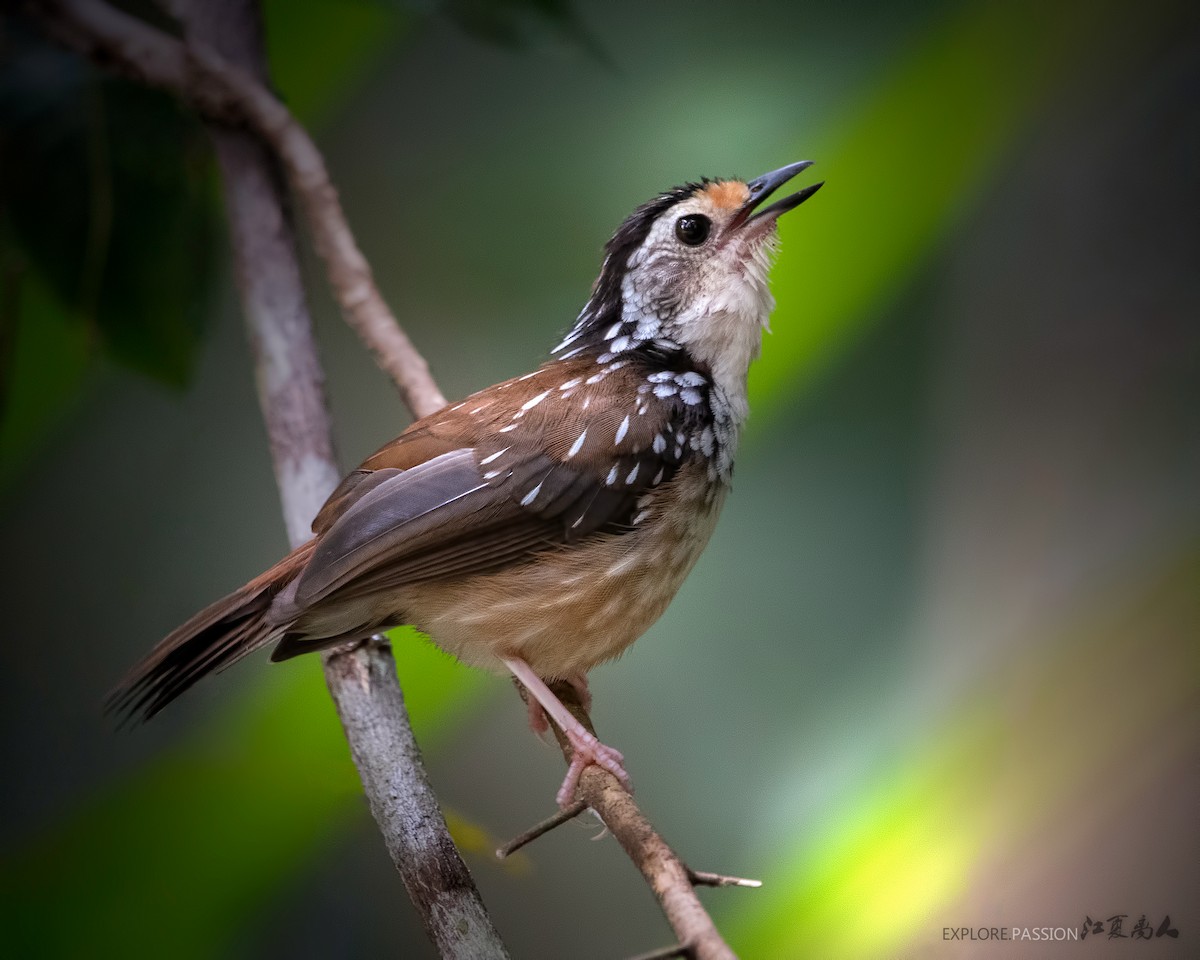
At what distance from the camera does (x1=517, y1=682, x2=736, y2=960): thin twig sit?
1.09 m

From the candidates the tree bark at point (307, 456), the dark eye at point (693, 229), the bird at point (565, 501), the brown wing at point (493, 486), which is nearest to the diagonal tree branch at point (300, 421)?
the tree bark at point (307, 456)

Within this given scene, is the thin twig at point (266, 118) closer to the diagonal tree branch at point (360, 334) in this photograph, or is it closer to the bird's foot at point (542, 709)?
the diagonal tree branch at point (360, 334)

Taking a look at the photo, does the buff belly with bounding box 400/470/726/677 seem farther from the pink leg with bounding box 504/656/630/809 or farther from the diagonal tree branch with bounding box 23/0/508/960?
the diagonal tree branch with bounding box 23/0/508/960

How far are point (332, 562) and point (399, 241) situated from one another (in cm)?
79

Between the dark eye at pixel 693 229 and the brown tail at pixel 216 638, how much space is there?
72cm

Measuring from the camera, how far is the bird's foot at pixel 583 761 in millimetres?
1535

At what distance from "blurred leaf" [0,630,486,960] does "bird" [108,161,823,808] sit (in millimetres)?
301

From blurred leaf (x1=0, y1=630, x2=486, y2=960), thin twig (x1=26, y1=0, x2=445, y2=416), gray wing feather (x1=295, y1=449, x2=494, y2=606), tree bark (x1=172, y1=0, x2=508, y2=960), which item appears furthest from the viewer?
thin twig (x1=26, y1=0, x2=445, y2=416)

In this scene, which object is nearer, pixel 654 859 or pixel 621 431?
pixel 654 859

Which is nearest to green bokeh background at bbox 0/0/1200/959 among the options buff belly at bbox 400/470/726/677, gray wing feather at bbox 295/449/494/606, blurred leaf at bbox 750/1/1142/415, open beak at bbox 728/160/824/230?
blurred leaf at bbox 750/1/1142/415

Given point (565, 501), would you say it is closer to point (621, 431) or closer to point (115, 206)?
point (621, 431)

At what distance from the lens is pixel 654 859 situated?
4.06 feet

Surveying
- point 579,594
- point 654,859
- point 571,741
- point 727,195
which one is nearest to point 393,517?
point 579,594

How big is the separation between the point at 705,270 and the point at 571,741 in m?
0.73
